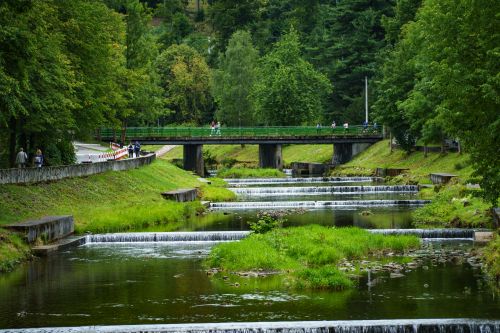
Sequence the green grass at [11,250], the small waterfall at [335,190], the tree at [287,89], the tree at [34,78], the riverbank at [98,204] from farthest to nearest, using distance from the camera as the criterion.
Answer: the tree at [287,89], the small waterfall at [335,190], the riverbank at [98,204], the tree at [34,78], the green grass at [11,250]

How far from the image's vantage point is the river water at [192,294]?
76.1 feet

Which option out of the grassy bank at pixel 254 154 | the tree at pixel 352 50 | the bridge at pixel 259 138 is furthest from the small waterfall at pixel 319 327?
the tree at pixel 352 50

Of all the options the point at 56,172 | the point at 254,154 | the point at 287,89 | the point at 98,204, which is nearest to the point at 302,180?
the point at 287,89

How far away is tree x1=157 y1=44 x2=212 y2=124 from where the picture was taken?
141 metres

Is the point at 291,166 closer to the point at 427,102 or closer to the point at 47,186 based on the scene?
the point at 427,102

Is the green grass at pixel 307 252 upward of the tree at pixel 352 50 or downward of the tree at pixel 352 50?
downward

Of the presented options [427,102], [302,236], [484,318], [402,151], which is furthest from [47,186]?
[402,151]

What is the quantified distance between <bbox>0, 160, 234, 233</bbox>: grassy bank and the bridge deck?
37.4 meters

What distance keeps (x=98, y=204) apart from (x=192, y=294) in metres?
23.0

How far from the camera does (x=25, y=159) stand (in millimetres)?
48031

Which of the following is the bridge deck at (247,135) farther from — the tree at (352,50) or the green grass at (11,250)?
the green grass at (11,250)

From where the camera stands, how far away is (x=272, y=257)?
30.8 meters

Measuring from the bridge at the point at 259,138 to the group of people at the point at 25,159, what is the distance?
4570 cm

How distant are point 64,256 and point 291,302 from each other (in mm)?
13051
